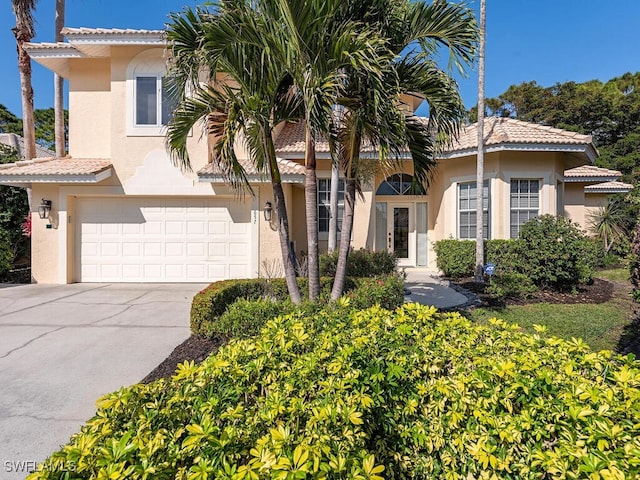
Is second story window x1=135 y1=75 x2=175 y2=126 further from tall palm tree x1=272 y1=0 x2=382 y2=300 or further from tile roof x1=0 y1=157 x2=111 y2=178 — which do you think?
tall palm tree x1=272 y1=0 x2=382 y2=300

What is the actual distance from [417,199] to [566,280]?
5.80 meters

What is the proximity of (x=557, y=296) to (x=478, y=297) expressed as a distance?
222 cm

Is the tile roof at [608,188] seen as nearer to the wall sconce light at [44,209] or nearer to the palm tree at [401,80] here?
the palm tree at [401,80]

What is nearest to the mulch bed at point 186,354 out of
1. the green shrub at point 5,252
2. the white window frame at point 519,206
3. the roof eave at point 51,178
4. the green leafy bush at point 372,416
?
the green leafy bush at point 372,416

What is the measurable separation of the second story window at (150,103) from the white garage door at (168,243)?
2674 mm

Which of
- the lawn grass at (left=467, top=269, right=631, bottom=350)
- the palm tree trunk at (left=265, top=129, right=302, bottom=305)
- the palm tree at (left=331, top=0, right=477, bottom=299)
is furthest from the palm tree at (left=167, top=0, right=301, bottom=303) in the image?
the lawn grass at (left=467, top=269, right=631, bottom=350)

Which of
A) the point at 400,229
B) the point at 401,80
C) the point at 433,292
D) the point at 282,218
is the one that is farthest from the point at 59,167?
the point at 433,292

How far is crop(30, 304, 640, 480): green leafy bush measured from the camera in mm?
1487

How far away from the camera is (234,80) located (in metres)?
5.16

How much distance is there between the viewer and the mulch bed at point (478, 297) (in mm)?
4684

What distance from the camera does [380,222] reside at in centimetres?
1356

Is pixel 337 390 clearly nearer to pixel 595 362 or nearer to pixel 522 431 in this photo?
pixel 522 431

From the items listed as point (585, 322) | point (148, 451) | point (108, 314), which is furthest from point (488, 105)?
point (148, 451)

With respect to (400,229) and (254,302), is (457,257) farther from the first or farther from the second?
(254,302)
